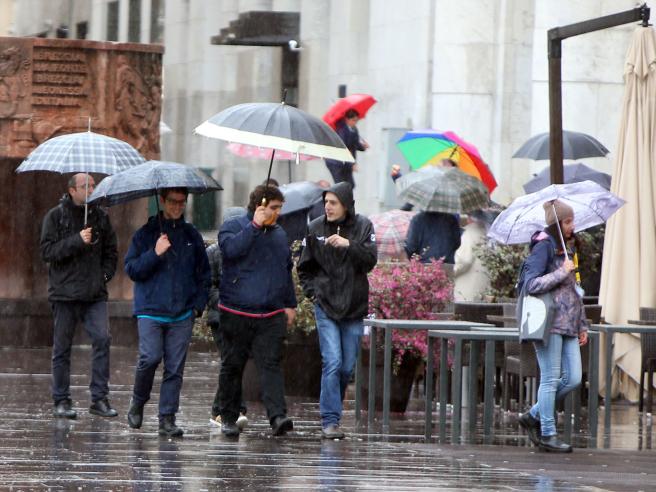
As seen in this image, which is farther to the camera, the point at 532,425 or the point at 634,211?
the point at 634,211

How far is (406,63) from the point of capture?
28438 mm

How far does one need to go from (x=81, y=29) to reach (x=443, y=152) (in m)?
30.4

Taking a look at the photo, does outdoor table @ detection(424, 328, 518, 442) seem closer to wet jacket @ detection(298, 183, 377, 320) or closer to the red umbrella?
wet jacket @ detection(298, 183, 377, 320)

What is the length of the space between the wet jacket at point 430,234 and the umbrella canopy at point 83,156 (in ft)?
17.7

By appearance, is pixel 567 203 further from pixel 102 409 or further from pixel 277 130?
pixel 102 409

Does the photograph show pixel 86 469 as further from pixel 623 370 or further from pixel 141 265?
pixel 623 370

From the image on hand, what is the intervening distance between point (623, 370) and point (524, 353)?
275cm

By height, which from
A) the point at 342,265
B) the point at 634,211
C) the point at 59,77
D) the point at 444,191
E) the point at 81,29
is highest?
the point at 81,29

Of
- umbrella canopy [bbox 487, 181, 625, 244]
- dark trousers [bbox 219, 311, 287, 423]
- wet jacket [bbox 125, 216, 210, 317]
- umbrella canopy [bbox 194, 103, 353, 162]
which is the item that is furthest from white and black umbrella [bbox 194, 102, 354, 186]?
umbrella canopy [bbox 487, 181, 625, 244]

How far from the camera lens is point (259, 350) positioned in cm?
1312

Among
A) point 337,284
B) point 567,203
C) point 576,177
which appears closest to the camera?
point 337,284

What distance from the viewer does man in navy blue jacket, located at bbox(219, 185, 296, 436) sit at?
13.0 meters

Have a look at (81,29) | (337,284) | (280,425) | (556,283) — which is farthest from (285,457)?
(81,29)

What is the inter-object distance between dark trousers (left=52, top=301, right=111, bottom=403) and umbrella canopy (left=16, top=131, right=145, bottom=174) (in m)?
1.04
